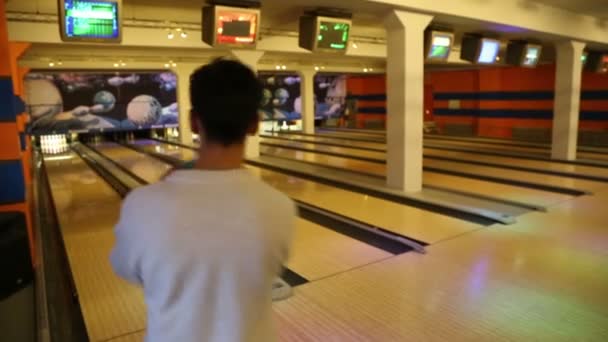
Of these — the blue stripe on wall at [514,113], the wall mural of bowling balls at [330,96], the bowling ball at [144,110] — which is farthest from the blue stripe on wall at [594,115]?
the bowling ball at [144,110]

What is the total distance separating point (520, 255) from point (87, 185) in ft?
22.1

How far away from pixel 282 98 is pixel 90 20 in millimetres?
16477

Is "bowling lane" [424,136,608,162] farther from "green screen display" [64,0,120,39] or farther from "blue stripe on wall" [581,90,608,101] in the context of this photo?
"green screen display" [64,0,120,39]

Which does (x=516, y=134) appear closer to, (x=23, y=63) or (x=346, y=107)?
(x=346, y=107)

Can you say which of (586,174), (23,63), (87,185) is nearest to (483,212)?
(586,174)

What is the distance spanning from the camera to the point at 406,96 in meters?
6.04

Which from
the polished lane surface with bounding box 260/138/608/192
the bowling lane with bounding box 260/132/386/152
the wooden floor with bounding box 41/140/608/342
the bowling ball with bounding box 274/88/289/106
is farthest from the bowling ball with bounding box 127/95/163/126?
the wooden floor with bounding box 41/140/608/342

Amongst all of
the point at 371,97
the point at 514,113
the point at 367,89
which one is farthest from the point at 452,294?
the point at 367,89

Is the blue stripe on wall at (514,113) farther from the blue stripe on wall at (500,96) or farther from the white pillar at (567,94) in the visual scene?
the white pillar at (567,94)

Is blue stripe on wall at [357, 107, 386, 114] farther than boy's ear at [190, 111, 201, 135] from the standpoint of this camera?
Yes

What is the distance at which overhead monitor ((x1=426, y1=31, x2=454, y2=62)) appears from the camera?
21.3ft

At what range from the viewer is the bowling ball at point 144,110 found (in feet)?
56.5

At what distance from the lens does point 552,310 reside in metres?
2.88

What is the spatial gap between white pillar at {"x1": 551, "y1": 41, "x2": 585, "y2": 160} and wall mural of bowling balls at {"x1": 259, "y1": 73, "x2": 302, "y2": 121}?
12597 mm
